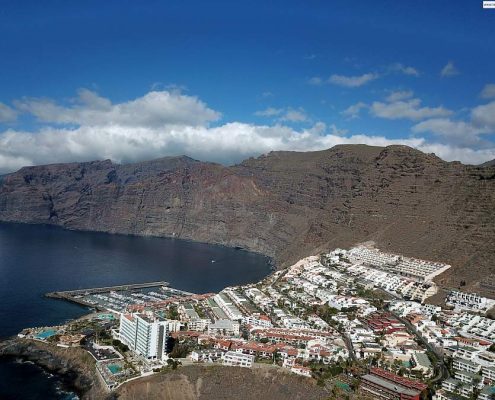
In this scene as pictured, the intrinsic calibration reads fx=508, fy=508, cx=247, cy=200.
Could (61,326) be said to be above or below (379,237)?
below

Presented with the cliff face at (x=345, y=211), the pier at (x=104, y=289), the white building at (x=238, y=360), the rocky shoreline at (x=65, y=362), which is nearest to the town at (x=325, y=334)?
the white building at (x=238, y=360)

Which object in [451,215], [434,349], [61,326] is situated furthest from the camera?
[451,215]

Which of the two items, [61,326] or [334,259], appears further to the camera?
[334,259]

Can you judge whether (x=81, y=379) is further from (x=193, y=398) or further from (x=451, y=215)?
(x=451, y=215)

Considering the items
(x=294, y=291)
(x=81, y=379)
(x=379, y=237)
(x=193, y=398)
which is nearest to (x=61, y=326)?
(x=81, y=379)

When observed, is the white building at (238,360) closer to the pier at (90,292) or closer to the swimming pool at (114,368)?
the swimming pool at (114,368)

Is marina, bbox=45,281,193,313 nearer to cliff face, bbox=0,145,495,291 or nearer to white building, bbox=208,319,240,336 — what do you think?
white building, bbox=208,319,240,336

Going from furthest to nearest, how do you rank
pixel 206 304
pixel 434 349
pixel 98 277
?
pixel 98 277, pixel 206 304, pixel 434 349
